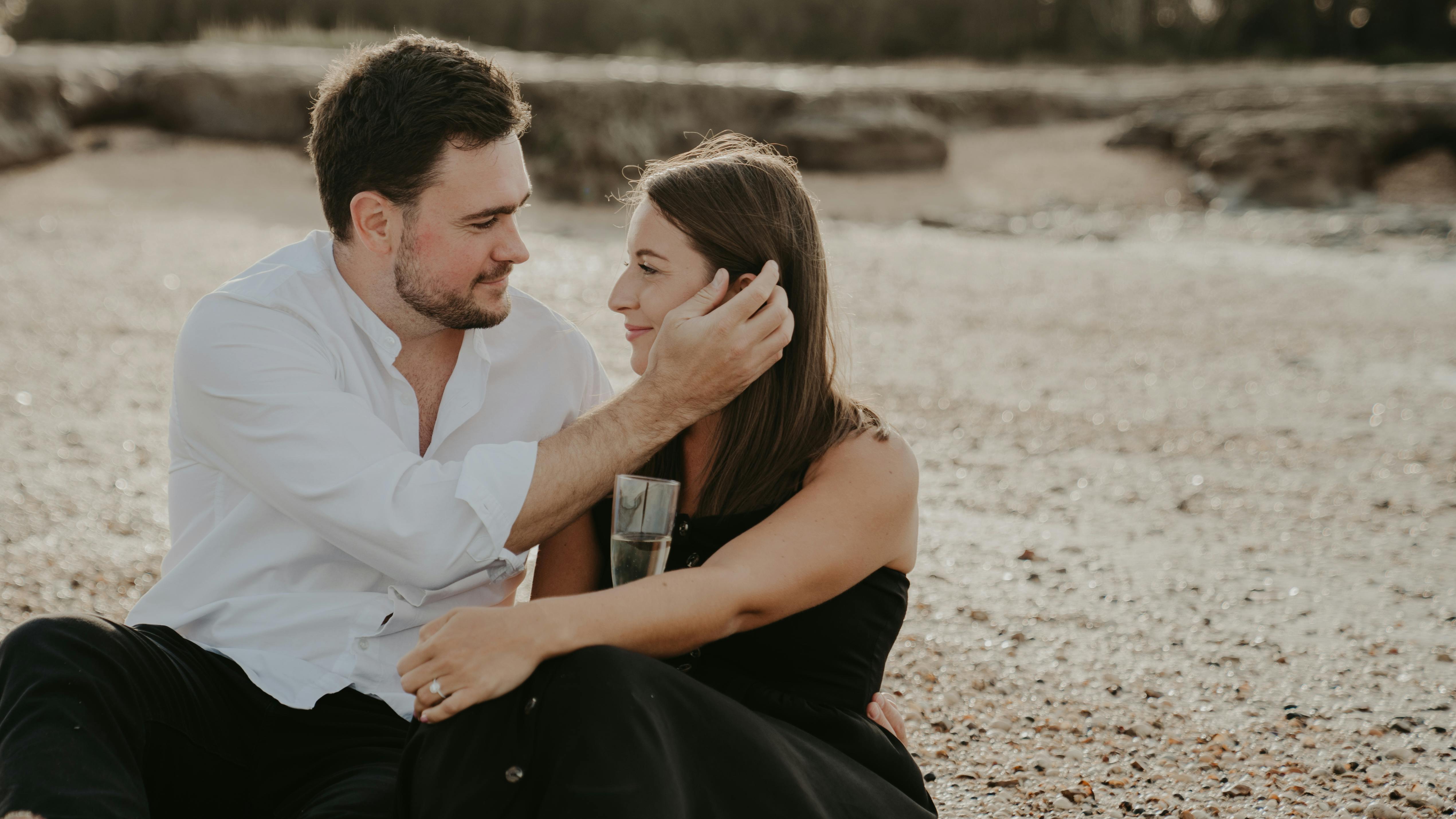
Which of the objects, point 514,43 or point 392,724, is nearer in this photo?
point 392,724

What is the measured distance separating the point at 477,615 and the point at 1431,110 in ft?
69.2

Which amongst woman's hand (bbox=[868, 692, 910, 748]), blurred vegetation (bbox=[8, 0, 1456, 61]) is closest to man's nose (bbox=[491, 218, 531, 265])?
woman's hand (bbox=[868, 692, 910, 748])

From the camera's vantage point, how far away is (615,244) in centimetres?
1311

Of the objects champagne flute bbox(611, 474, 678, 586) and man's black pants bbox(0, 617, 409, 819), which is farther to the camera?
champagne flute bbox(611, 474, 678, 586)

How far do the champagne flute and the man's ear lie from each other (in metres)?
1.05

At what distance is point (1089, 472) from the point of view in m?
6.64

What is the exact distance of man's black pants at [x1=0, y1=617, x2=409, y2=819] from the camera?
84.7 inches

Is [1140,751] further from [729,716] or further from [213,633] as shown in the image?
[213,633]

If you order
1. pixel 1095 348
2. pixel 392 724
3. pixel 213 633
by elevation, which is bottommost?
pixel 1095 348

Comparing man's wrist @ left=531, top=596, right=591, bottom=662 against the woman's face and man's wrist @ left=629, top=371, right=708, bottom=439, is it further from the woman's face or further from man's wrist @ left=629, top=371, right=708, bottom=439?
the woman's face

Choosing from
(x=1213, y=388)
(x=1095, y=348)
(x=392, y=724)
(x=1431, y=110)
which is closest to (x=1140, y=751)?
(x=392, y=724)

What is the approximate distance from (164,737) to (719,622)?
3.74 feet

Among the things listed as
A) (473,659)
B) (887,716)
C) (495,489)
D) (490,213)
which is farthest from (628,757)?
(490,213)

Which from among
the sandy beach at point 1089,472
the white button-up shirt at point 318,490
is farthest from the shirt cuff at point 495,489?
the sandy beach at point 1089,472
